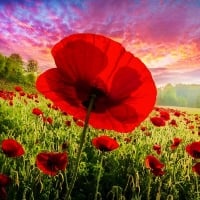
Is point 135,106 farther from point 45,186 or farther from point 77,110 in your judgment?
point 45,186

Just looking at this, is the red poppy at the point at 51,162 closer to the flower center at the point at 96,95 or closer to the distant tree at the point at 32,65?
the flower center at the point at 96,95

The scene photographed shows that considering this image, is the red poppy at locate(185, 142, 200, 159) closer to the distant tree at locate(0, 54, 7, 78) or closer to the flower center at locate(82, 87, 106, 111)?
the flower center at locate(82, 87, 106, 111)

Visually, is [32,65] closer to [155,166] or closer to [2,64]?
[2,64]

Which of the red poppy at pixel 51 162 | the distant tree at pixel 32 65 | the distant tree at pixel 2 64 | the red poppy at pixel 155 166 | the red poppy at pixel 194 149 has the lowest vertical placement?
the red poppy at pixel 51 162

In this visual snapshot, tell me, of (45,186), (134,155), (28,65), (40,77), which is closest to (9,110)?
(134,155)

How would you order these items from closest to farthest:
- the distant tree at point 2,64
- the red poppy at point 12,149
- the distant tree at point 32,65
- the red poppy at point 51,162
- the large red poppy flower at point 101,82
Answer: the large red poppy flower at point 101,82
the red poppy at point 51,162
the red poppy at point 12,149
the distant tree at point 2,64
the distant tree at point 32,65

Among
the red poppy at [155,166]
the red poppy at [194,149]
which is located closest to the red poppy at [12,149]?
the red poppy at [155,166]

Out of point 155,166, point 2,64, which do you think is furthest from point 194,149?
point 2,64
